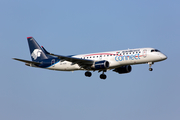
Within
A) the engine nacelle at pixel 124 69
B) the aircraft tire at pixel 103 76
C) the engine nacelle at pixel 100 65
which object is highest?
the engine nacelle at pixel 100 65

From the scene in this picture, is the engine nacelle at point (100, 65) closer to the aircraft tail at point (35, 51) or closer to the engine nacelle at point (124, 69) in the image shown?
the engine nacelle at point (124, 69)

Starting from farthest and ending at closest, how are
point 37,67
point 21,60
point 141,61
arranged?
point 37,67
point 21,60
point 141,61

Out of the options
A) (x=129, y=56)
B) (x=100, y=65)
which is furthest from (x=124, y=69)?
(x=100, y=65)

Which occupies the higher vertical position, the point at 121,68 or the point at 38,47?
the point at 38,47

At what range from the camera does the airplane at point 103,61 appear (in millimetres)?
56688

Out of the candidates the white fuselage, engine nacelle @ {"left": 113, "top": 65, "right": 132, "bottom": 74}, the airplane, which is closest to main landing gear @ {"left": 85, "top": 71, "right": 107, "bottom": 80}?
the airplane

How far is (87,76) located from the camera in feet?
202

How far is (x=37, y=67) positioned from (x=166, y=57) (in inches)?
995

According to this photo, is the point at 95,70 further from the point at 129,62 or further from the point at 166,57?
the point at 166,57

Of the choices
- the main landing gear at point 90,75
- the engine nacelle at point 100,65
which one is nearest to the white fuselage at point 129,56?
the engine nacelle at point 100,65

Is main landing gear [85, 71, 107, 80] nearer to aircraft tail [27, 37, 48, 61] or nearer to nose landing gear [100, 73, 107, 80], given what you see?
nose landing gear [100, 73, 107, 80]

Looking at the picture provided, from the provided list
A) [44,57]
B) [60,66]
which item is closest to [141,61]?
[60,66]

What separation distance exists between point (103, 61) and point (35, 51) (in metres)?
17.1

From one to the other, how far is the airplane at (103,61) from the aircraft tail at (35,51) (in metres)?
0.54
